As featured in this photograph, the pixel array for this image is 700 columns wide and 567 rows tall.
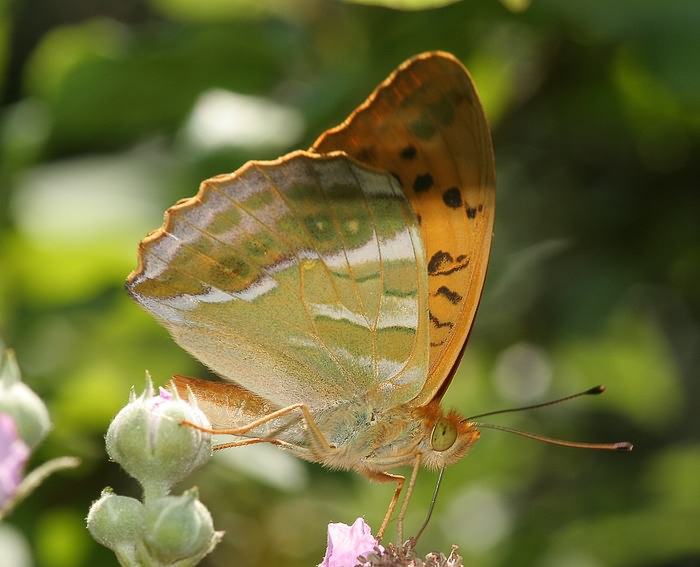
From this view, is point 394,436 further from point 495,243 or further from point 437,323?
point 495,243

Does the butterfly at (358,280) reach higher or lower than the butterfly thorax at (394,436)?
higher

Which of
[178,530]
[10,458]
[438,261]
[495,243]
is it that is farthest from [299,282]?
[495,243]

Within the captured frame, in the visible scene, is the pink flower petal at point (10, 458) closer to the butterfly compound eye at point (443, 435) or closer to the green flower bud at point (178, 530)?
the green flower bud at point (178, 530)

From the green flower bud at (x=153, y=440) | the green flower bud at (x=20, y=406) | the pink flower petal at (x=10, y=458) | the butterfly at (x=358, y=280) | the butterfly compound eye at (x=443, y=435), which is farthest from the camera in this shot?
the butterfly compound eye at (x=443, y=435)

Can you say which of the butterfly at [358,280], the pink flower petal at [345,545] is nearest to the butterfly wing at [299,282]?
the butterfly at [358,280]

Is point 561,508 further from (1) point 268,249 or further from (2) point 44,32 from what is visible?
(2) point 44,32

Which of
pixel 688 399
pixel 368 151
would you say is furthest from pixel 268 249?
pixel 688 399
